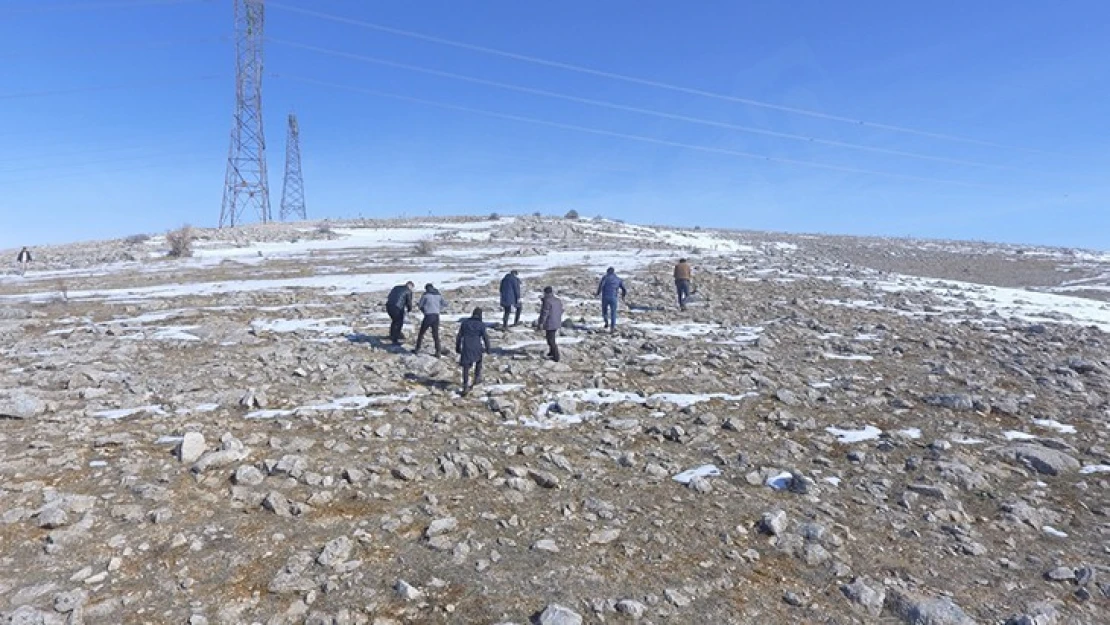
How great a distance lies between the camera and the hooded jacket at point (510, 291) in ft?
55.3

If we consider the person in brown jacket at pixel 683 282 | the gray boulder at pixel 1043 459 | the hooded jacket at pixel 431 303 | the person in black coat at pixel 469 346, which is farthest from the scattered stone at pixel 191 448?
the person in brown jacket at pixel 683 282

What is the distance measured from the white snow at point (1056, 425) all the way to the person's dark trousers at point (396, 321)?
13.5 m

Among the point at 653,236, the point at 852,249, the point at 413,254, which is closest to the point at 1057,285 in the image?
the point at 852,249

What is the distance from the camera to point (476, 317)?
1180 centimetres

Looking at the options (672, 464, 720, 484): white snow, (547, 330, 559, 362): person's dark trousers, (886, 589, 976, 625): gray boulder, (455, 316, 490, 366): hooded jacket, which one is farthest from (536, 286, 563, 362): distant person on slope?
(886, 589, 976, 625): gray boulder

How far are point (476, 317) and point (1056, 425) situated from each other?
1071 cm

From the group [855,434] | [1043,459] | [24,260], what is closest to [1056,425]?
[1043,459]

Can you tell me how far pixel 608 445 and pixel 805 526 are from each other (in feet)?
10.3

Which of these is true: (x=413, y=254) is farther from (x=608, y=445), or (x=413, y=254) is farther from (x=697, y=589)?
(x=697, y=589)

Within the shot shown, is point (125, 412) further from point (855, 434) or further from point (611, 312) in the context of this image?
point (855, 434)

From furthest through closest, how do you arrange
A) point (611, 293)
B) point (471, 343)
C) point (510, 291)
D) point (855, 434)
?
point (611, 293), point (510, 291), point (471, 343), point (855, 434)

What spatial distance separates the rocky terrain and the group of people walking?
652 mm

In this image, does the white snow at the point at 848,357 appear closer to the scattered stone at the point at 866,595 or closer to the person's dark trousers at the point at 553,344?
the person's dark trousers at the point at 553,344

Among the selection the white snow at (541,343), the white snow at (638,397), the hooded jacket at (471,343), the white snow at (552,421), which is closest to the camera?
the white snow at (552,421)
